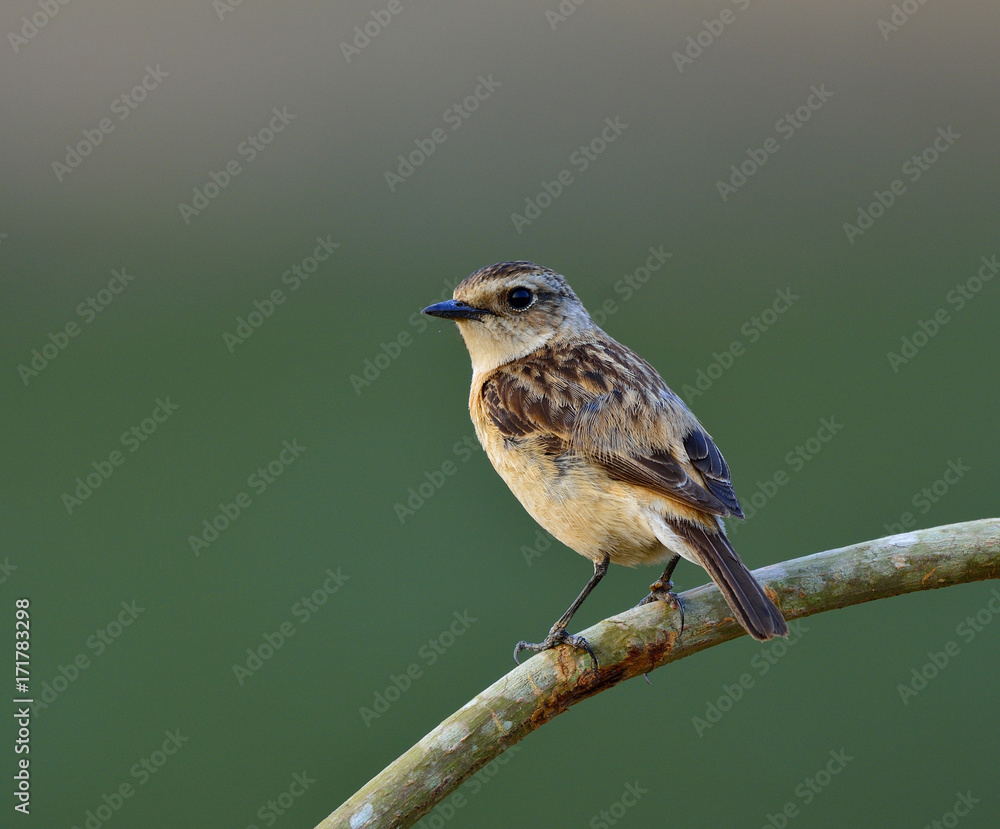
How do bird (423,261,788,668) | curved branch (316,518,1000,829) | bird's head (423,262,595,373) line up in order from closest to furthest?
curved branch (316,518,1000,829)
bird (423,261,788,668)
bird's head (423,262,595,373)

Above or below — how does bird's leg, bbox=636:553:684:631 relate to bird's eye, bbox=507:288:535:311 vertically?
below

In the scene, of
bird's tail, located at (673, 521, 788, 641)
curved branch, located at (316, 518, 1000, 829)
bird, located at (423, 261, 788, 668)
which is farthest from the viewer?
bird, located at (423, 261, 788, 668)

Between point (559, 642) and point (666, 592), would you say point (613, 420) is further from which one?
point (559, 642)

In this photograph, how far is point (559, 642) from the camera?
297cm

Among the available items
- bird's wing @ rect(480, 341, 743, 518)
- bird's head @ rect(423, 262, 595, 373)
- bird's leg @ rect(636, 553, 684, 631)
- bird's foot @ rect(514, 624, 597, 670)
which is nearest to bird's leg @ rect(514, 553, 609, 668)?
bird's foot @ rect(514, 624, 597, 670)

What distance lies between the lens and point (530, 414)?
380 cm

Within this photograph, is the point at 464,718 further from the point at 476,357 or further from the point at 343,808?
the point at 476,357

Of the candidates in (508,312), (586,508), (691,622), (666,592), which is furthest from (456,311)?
(691,622)

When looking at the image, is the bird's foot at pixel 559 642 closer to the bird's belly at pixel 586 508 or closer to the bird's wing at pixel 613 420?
the bird's belly at pixel 586 508

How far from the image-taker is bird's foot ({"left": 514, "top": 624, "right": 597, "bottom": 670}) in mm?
2806

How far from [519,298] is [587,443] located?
898mm

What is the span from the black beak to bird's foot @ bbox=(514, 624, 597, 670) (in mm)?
1350

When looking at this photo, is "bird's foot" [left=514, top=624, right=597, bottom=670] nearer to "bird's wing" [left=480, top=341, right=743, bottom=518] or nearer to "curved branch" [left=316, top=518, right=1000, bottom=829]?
"curved branch" [left=316, top=518, right=1000, bottom=829]

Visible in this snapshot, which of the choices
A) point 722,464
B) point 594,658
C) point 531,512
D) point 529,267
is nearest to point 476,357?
point 529,267
